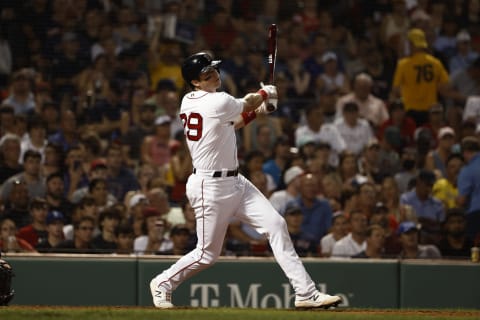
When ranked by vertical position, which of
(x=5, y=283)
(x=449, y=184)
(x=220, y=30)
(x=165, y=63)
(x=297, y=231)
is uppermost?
(x=220, y=30)

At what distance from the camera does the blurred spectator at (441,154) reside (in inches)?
483

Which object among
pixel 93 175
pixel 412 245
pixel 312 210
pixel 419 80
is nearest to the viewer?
pixel 412 245

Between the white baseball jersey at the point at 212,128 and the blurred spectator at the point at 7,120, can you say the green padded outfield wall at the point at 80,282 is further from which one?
the white baseball jersey at the point at 212,128

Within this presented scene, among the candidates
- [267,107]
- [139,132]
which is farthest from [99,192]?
[267,107]

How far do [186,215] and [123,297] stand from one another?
43.7 inches

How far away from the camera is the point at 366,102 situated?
13320 mm

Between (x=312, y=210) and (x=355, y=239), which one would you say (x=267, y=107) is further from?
(x=312, y=210)

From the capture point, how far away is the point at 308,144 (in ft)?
40.1

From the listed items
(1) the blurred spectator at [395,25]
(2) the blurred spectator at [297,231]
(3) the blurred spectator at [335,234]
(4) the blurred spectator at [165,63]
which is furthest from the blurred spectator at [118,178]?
(1) the blurred spectator at [395,25]

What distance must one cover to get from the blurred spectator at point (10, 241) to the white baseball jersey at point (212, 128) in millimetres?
3183

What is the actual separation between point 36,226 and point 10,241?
1.33 feet

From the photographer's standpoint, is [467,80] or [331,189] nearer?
[331,189]

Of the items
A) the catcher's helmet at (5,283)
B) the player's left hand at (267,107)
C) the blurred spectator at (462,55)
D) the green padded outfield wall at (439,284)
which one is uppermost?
the blurred spectator at (462,55)

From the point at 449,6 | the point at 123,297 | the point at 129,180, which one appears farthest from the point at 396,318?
the point at 449,6
